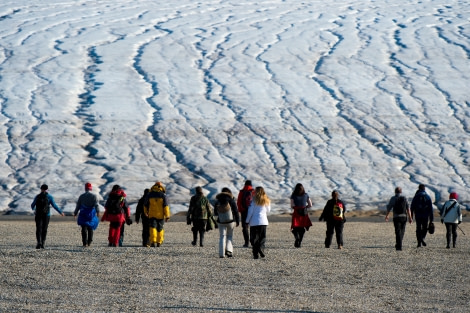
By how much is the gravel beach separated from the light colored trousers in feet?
0.60

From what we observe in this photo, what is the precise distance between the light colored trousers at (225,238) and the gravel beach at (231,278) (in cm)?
18

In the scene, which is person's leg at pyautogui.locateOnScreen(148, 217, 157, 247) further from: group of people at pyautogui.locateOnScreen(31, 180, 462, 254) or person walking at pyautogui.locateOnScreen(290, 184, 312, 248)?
person walking at pyautogui.locateOnScreen(290, 184, 312, 248)

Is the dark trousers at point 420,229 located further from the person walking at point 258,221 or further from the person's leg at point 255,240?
the person's leg at point 255,240

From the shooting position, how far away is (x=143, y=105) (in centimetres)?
3584

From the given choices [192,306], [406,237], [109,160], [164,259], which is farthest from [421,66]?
[192,306]

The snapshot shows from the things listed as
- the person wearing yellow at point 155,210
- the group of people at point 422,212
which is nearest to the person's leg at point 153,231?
the person wearing yellow at point 155,210

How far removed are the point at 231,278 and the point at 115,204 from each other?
5346 millimetres

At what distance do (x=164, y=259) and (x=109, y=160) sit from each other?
18405 mm

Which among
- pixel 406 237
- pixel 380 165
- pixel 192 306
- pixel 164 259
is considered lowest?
pixel 380 165

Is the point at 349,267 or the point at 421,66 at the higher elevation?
the point at 349,267

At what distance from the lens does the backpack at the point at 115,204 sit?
1550 centimetres

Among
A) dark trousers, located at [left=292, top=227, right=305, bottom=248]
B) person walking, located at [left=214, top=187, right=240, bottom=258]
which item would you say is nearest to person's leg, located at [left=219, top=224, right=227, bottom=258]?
person walking, located at [left=214, top=187, right=240, bottom=258]

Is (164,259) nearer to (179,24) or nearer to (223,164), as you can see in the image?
(223,164)

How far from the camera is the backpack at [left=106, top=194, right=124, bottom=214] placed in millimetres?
15500
